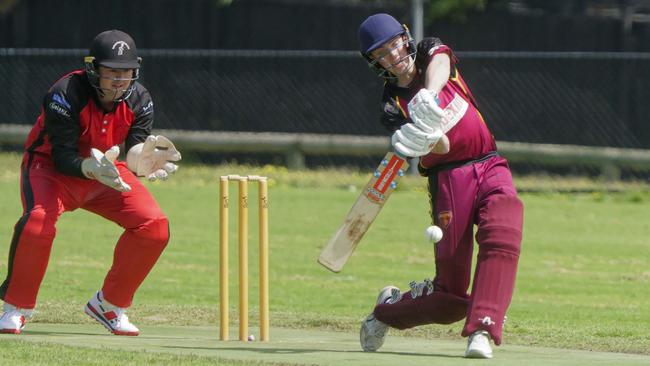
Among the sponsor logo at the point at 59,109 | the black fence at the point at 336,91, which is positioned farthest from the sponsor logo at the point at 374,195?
the black fence at the point at 336,91

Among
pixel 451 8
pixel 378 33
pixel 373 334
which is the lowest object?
pixel 451 8

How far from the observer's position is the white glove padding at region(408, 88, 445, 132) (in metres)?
6.85

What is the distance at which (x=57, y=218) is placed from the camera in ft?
27.4

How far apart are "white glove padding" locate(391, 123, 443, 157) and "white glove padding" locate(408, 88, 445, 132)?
0.03 metres

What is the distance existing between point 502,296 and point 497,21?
12.3 meters

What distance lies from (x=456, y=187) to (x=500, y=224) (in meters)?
0.29

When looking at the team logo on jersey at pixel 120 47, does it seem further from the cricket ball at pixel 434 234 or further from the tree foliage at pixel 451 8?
the tree foliage at pixel 451 8

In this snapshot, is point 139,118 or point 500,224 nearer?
point 500,224

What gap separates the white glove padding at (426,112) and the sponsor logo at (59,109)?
2.16 metres

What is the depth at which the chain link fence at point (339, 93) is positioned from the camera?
713 inches

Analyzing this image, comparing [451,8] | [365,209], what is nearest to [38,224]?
[365,209]

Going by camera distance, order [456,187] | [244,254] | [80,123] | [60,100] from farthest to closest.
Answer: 1. [80,123]
2. [60,100]
3. [244,254]
4. [456,187]

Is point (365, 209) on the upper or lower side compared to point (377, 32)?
lower

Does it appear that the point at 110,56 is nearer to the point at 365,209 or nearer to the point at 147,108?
the point at 147,108
